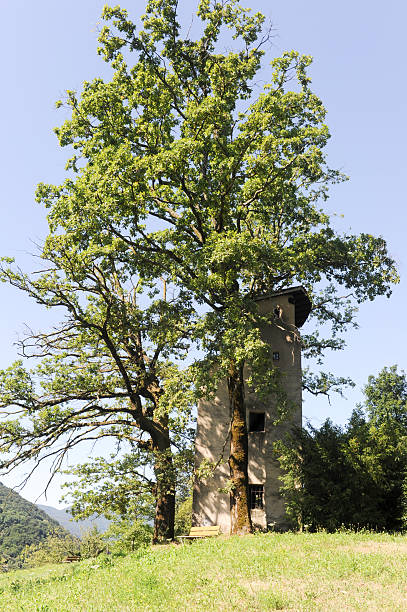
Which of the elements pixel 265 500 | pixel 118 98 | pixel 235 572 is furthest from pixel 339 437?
pixel 118 98

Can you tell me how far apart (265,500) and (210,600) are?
1357 cm

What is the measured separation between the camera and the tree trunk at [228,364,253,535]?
20.3 metres

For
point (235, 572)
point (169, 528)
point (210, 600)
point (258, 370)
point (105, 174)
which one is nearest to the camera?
point (210, 600)

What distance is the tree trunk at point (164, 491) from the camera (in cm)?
2323

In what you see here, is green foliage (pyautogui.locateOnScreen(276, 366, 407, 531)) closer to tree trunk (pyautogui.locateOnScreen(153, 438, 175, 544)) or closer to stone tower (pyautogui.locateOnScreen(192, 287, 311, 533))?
stone tower (pyautogui.locateOnScreen(192, 287, 311, 533))

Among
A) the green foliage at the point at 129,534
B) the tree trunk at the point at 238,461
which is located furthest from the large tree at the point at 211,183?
the green foliage at the point at 129,534

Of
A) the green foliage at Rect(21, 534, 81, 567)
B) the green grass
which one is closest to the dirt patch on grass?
the green grass

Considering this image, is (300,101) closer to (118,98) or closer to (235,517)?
(118,98)

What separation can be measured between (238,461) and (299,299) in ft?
30.4

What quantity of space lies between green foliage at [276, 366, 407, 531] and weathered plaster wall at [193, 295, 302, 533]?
1274 millimetres

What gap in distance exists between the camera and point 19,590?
14.8 meters

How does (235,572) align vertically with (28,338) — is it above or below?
below

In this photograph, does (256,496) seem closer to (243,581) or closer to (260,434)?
(260,434)

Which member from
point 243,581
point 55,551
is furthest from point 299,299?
point 55,551
